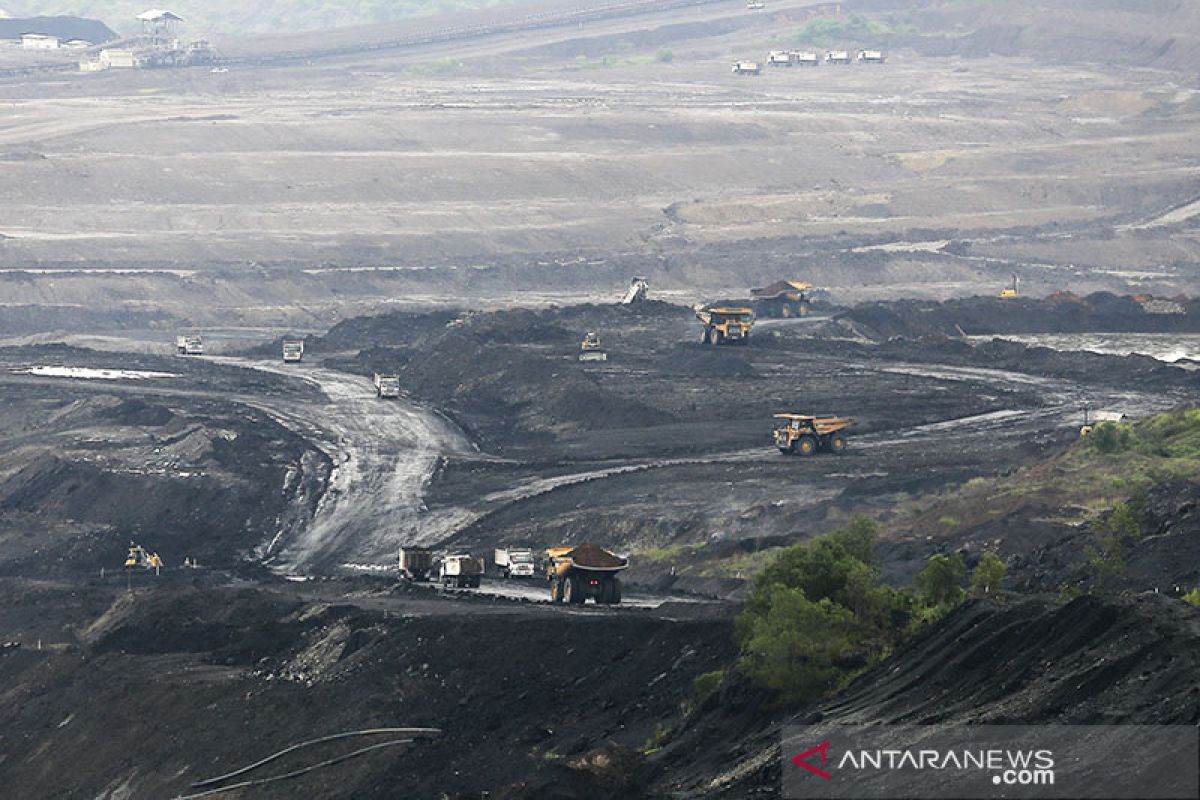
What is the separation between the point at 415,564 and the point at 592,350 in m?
38.3

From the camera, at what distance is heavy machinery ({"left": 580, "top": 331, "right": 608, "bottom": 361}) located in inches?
3642

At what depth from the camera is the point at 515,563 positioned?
55.5 meters

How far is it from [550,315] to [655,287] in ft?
96.7

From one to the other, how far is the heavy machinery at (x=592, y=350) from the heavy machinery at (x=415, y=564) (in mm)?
36685

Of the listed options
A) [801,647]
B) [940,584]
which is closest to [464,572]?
[940,584]


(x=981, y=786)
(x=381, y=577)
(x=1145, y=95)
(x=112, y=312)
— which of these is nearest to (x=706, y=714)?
(x=981, y=786)

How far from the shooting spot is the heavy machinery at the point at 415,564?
55969 millimetres

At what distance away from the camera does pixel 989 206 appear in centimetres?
16300

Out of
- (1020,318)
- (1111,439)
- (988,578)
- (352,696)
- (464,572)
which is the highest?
(988,578)

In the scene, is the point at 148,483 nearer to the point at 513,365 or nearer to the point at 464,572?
the point at 513,365

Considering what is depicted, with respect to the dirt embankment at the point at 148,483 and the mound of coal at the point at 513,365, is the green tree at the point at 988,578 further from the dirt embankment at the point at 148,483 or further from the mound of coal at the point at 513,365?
the mound of coal at the point at 513,365

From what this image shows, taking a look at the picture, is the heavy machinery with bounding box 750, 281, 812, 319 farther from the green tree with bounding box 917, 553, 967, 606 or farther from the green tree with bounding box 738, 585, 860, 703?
the green tree with bounding box 738, 585, 860, 703

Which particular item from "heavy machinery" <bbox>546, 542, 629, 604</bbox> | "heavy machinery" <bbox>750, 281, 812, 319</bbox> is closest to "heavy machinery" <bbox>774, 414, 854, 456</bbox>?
"heavy machinery" <bbox>546, 542, 629, 604</bbox>

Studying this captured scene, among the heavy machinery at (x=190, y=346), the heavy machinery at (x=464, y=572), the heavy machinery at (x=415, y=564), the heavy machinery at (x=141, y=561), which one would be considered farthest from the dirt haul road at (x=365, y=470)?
the heavy machinery at (x=464, y=572)
